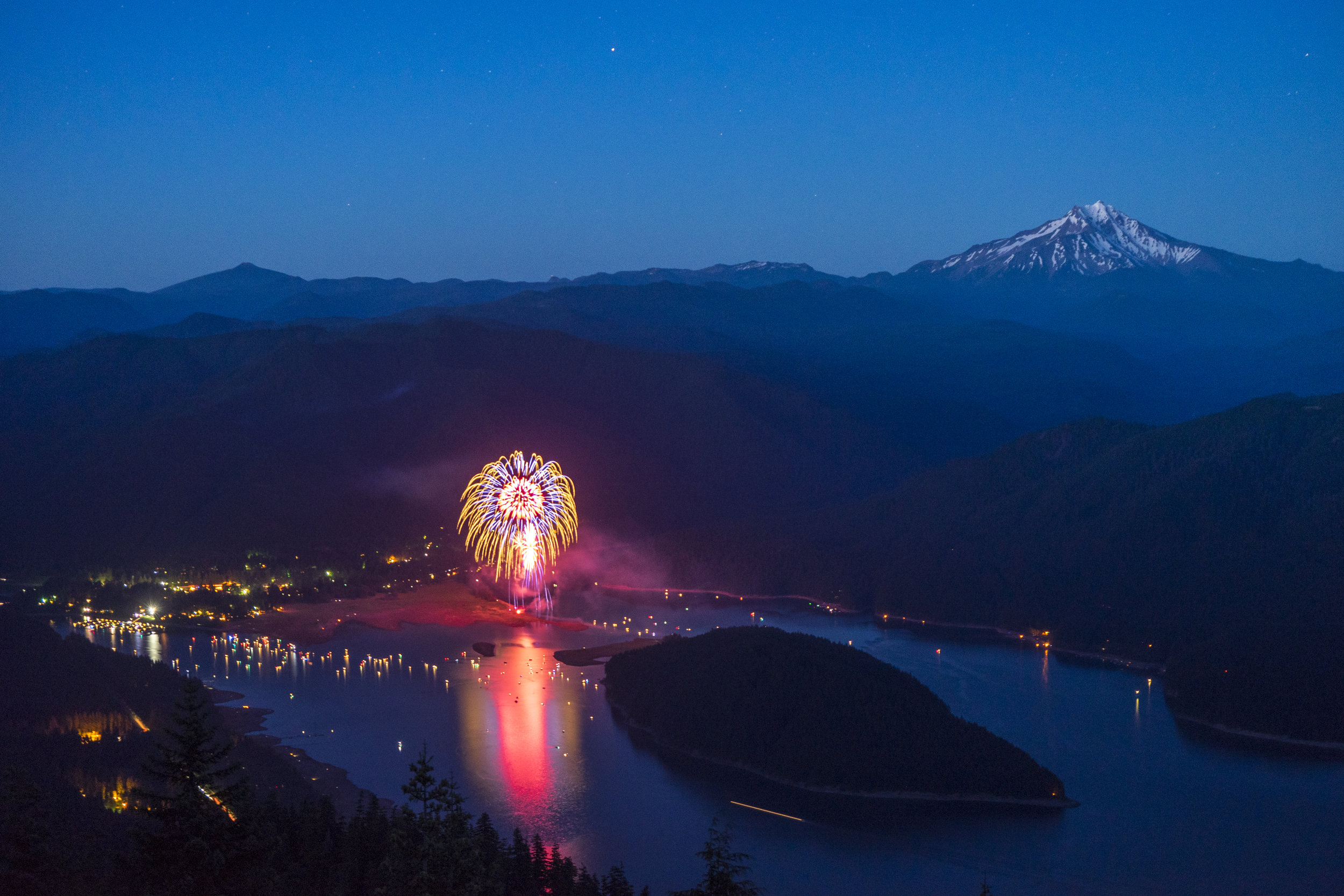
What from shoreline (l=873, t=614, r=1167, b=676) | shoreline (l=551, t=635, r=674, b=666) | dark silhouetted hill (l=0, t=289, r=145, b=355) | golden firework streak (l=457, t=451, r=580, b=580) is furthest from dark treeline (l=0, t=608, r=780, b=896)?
dark silhouetted hill (l=0, t=289, r=145, b=355)

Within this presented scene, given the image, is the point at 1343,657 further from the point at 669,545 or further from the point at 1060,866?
the point at 669,545

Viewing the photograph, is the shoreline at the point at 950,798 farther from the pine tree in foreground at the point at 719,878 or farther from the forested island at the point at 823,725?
the pine tree in foreground at the point at 719,878

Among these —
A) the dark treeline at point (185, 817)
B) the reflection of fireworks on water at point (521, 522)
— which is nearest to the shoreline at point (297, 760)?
the dark treeline at point (185, 817)

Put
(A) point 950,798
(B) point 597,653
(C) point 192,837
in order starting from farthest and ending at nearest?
(B) point 597,653
(A) point 950,798
(C) point 192,837

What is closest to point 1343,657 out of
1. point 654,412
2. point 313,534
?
point 313,534

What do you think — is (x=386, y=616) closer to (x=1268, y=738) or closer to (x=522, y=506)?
(x=522, y=506)

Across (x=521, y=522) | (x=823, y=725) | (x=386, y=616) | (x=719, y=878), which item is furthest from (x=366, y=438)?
(x=719, y=878)
